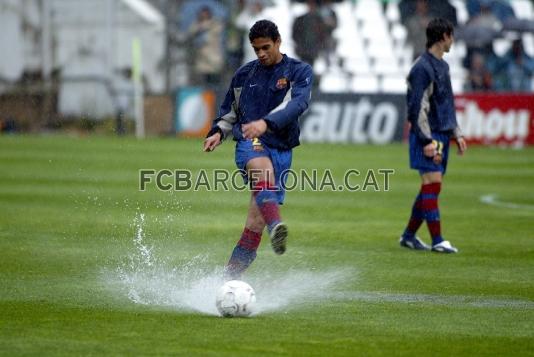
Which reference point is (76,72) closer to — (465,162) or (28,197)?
(465,162)

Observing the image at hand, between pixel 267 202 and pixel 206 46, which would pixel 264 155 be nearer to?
pixel 267 202

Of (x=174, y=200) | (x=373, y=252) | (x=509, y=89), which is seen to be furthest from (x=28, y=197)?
(x=509, y=89)

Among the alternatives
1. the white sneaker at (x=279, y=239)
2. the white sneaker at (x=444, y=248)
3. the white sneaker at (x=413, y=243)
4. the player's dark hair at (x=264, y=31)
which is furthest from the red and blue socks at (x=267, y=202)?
the white sneaker at (x=413, y=243)

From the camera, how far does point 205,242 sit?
37.3ft

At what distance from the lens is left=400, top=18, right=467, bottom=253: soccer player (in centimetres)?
1106

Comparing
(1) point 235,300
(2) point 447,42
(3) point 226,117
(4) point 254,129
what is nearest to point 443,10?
(2) point 447,42

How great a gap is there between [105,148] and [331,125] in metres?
5.77

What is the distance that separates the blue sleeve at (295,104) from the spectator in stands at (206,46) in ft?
74.9

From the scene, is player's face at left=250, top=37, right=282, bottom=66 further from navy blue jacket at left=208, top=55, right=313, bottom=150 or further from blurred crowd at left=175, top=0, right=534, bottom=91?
Answer: blurred crowd at left=175, top=0, right=534, bottom=91

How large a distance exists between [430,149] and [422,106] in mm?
418

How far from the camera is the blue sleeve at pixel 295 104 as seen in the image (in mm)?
7846

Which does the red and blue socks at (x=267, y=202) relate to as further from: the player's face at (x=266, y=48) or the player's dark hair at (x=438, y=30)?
the player's dark hair at (x=438, y=30)

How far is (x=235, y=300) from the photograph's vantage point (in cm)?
730

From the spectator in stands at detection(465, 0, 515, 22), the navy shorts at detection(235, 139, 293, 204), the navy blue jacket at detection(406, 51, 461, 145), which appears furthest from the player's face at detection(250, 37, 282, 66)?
the spectator in stands at detection(465, 0, 515, 22)
